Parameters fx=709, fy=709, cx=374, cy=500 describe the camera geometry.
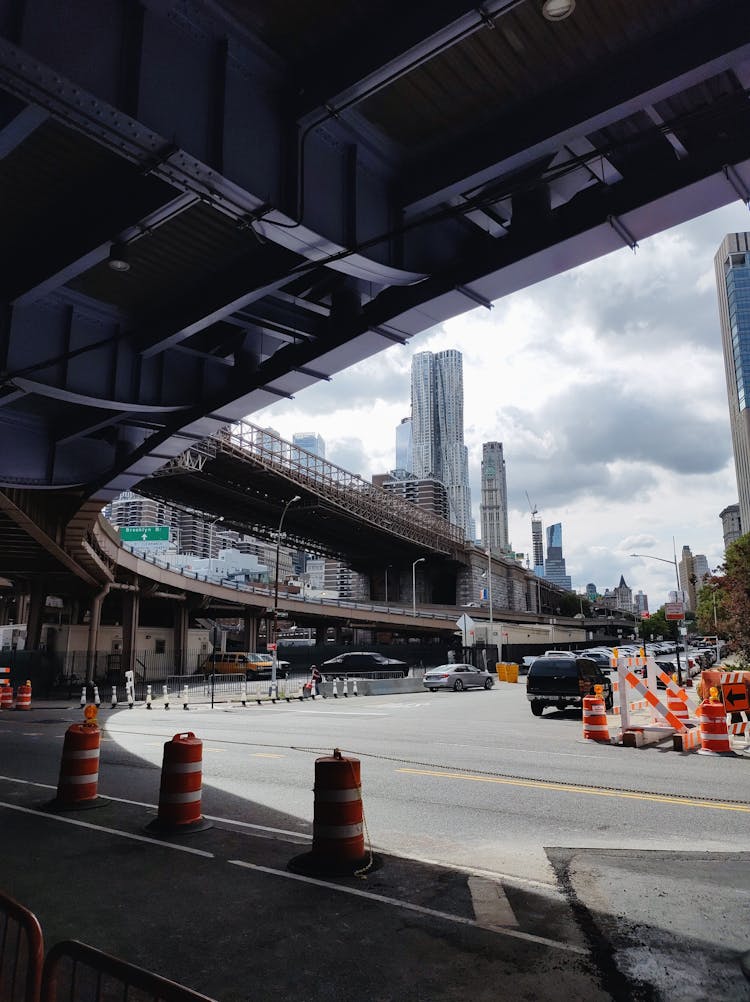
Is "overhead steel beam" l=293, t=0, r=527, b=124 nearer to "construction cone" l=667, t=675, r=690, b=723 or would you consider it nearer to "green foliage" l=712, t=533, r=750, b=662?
"construction cone" l=667, t=675, r=690, b=723

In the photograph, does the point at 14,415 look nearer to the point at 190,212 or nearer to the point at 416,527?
the point at 190,212

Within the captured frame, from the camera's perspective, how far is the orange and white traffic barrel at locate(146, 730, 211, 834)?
8.12 meters

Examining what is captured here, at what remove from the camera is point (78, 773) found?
944cm

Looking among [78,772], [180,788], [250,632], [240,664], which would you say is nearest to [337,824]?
[180,788]

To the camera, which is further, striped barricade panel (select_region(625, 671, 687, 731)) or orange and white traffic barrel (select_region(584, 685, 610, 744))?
orange and white traffic barrel (select_region(584, 685, 610, 744))

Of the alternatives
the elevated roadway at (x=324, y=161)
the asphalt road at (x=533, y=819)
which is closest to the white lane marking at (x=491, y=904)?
the asphalt road at (x=533, y=819)

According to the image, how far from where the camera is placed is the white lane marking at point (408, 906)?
16.3ft

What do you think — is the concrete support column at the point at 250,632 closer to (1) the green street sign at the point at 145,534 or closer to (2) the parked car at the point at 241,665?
(2) the parked car at the point at 241,665

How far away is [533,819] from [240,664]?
4599 cm

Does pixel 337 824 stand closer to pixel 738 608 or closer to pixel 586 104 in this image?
pixel 586 104

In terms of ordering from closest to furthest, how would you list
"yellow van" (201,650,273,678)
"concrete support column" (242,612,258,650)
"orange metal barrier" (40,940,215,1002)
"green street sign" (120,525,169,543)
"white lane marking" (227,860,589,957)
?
"orange metal barrier" (40,940,215,1002), "white lane marking" (227,860,589,957), "green street sign" (120,525,169,543), "yellow van" (201,650,273,678), "concrete support column" (242,612,258,650)

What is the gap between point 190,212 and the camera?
9055mm

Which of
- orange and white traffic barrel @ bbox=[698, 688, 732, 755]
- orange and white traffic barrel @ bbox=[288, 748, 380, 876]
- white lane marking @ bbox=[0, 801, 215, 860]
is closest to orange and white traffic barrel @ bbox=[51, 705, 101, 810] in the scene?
white lane marking @ bbox=[0, 801, 215, 860]

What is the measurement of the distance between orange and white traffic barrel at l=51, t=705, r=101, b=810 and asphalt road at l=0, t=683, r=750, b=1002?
486 millimetres
